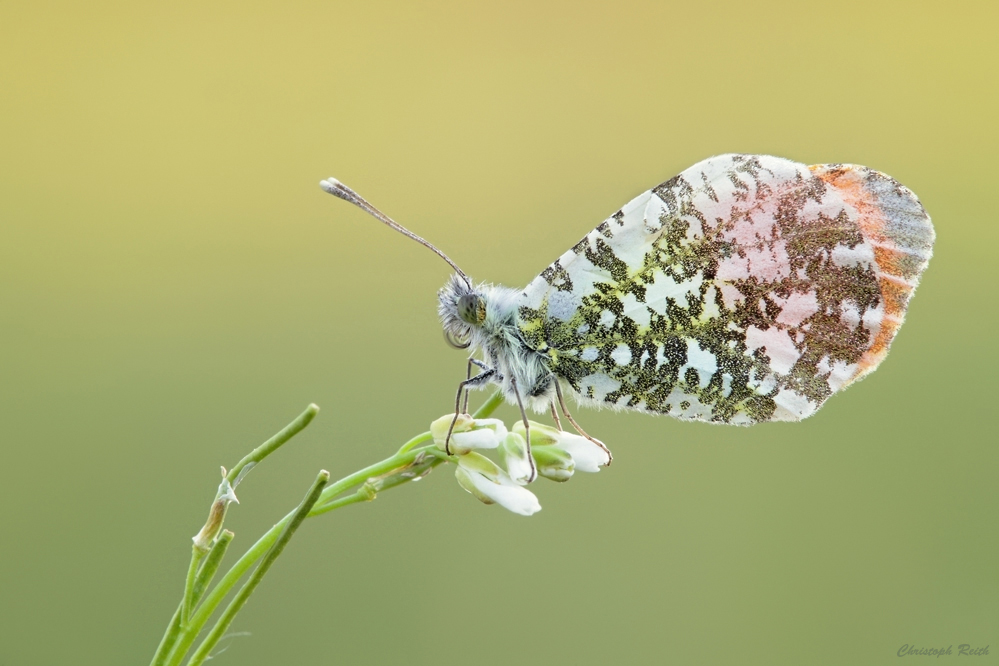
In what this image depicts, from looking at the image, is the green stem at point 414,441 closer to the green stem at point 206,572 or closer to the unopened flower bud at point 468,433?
the unopened flower bud at point 468,433

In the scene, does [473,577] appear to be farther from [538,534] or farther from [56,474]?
[56,474]

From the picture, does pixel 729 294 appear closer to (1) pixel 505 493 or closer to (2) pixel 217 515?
(1) pixel 505 493

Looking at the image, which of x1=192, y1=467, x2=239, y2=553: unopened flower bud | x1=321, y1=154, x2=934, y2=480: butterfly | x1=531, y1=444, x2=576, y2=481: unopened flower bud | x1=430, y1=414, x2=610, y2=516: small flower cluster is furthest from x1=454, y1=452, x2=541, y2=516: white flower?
x1=192, y1=467, x2=239, y2=553: unopened flower bud

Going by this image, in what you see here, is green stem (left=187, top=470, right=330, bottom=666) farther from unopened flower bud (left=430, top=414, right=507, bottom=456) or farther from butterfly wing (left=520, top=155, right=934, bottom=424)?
butterfly wing (left=520, top=155, right=934, bottom=424)

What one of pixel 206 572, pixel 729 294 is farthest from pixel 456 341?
pixel 206 572

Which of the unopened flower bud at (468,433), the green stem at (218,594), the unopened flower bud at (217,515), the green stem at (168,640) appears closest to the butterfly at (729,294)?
the unopened flower bud at (468,433)
